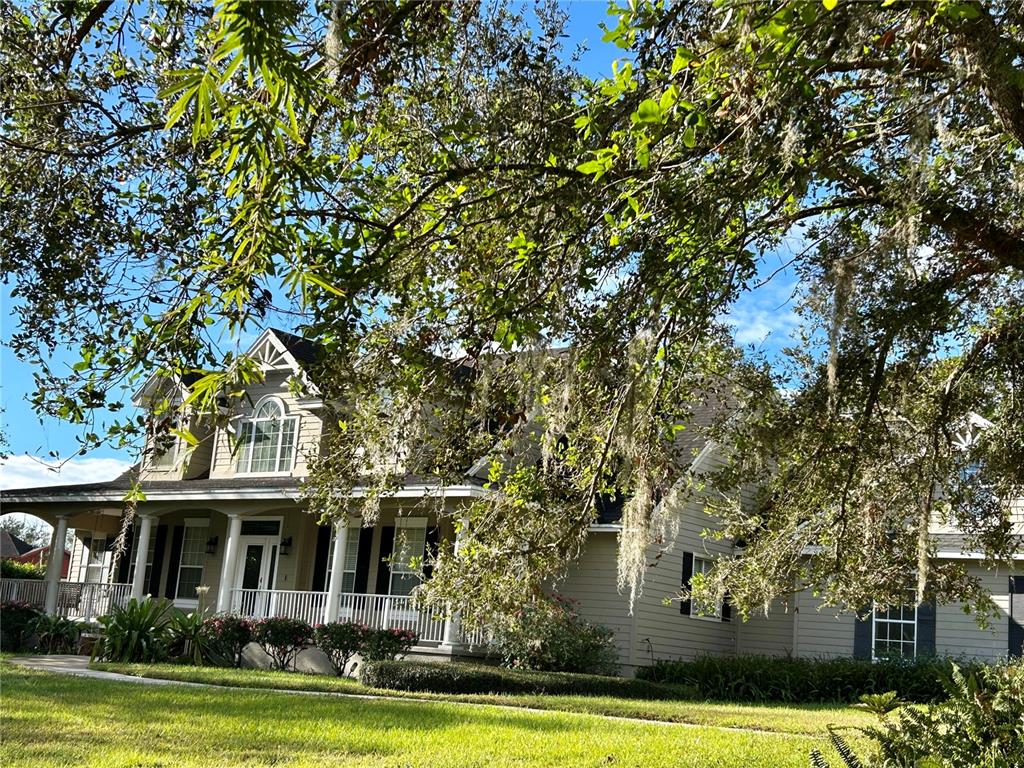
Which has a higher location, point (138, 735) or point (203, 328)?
point (203, 328)

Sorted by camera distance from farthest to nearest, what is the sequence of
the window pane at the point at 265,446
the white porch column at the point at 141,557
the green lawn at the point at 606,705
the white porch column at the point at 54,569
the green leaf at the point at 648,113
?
1. the white porch column at the point at 54,569
2. the window pane at the point at 265,446
3. the white porch column at the point at 141,557
4. the green lawn at the point at 606,705
5. the green leaf at the point at 648,113

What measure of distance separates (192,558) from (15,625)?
4471mm

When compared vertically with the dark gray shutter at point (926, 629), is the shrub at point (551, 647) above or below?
below

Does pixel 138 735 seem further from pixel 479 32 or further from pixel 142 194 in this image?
pixel 479 32

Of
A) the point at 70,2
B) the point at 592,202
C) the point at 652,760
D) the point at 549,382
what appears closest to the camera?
the point at 70,2

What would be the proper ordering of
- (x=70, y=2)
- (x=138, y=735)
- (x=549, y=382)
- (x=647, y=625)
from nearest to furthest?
(x=70, y=2), (x=549, y=382), (x=138, y=735), (x=647, y=625)

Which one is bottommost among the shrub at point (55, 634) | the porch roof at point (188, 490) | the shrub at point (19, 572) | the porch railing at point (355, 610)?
the shrub at point (55, 634)

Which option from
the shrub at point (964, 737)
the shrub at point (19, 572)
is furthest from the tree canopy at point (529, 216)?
the shrub at point (19, 572)

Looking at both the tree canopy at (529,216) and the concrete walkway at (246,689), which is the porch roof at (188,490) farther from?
the tree canopy at (529,216)

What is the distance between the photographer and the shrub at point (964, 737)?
226 inches

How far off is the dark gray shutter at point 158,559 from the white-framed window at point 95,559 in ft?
9.28

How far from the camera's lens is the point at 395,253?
243 inches

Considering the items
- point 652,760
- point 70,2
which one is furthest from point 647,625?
point 70,2

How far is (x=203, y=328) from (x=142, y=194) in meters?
2.48
